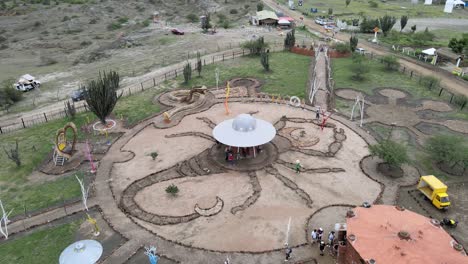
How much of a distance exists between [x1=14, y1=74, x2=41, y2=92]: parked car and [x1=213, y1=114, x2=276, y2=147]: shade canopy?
3991cm

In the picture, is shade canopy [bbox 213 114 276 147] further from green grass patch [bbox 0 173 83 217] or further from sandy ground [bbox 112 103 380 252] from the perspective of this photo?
green grass patch [bbox 0 173 83 217]

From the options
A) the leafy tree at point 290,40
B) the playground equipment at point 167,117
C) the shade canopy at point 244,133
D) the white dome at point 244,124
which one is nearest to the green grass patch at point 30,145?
the playground equipment at point 167,117

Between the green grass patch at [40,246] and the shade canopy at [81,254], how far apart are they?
439 cm

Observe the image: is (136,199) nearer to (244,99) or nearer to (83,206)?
(83,206)

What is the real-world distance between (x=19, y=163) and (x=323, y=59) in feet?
173

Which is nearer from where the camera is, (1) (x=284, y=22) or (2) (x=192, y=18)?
(1) (x=284, y=22)

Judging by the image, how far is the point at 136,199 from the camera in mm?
32125

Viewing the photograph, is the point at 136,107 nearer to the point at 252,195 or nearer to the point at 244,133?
the point at 244,133

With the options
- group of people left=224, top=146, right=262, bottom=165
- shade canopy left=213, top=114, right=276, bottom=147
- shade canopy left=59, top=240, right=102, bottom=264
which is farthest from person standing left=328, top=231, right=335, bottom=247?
shade canopy left=59, top=240, right=102, bottom=264

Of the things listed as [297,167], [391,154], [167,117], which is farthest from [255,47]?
[391,154]

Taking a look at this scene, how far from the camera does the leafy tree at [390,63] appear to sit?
6124 centimetres

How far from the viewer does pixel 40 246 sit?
88.8 feet

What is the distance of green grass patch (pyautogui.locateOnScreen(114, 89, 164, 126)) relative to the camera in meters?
47.1

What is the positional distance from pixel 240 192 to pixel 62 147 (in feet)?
67.7
